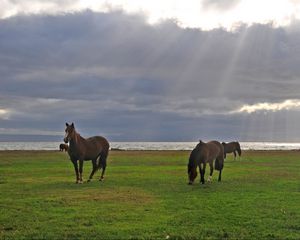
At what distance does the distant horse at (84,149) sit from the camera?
21.4m

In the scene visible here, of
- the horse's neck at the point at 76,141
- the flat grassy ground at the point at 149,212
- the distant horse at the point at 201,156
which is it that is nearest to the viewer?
the flat grassy ground at the point at 149,212

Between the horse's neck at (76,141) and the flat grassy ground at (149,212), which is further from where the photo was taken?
the horse's neck at (76,141)

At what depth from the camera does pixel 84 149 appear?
22328mm

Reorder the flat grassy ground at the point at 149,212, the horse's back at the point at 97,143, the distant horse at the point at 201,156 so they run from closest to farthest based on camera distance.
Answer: the flat grassy ground at the point at 149,212 → the distant horse at the point at 201,156 → the horse's back at the point at 97,143

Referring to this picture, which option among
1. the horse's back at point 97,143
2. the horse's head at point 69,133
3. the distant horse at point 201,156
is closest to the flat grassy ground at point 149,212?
the distant horse at point 201,156

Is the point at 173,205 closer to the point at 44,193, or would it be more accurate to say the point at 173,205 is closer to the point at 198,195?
the point at 198,195

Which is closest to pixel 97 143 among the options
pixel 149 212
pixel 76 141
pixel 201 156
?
pixel 76 141

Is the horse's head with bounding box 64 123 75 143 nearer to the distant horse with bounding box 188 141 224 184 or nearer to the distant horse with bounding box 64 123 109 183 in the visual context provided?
the distant horse with bounding box 64 123 109 183

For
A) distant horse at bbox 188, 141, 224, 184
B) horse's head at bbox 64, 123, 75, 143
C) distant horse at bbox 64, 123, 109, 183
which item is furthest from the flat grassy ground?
horse's head at bbox 64, 123, 75, 143

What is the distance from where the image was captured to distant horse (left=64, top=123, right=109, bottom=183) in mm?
21406

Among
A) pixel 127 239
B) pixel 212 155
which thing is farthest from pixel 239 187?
pixel 127 239

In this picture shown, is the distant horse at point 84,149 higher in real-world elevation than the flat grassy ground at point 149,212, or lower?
higher

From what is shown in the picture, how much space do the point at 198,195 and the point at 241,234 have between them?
21.8 feet

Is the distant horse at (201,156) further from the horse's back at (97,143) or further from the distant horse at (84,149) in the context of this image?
the horse's back at (97,143)
